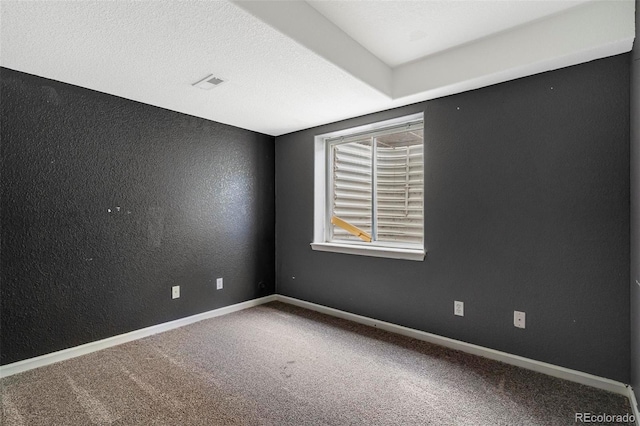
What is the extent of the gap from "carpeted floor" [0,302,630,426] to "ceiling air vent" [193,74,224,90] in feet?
6.64

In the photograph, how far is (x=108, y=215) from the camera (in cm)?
260

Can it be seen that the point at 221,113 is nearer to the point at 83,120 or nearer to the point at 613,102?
the point at 83,120

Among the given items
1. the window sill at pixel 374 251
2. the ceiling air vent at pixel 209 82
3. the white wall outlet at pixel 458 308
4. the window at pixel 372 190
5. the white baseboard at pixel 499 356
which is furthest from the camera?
the window at pixel 372 190

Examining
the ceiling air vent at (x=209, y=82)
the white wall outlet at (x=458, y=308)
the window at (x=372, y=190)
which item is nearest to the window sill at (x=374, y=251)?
the window at (x=372, y=190)

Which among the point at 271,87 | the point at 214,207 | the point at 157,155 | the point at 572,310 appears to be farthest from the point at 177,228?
the point at 572,310

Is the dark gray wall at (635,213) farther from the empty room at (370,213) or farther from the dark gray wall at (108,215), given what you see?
the dark gray wall at (108,215)

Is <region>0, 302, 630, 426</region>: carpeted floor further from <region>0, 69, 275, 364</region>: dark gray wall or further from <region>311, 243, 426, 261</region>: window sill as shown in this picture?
<region>311, 243, 426, 261</region>: window sill

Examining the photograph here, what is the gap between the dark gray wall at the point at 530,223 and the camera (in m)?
1.96

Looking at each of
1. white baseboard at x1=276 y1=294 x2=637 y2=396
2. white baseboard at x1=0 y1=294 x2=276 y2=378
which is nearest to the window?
white baseboard at x1=276 y1=294 x2=637 y2=396

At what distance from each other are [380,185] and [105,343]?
2.76 metres

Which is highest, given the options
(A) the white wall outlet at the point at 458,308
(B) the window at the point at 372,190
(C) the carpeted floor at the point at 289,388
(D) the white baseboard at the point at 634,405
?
(B) the window at the point at 372,190

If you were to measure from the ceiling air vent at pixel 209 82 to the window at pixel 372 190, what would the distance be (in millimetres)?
1440

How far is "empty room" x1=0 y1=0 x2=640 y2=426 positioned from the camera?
179 cm

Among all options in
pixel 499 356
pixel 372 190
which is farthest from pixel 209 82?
pixel 499 356
